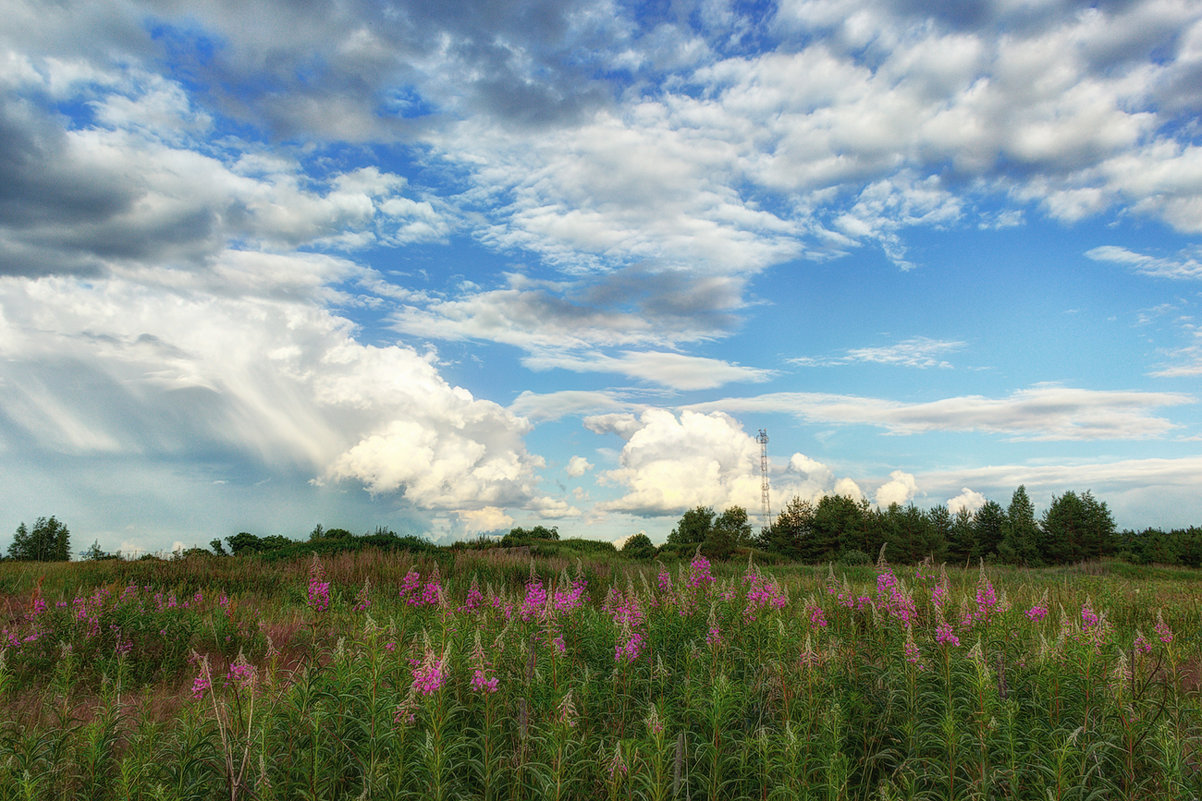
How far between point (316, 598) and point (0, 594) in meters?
11.9

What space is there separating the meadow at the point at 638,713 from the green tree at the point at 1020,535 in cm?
5542

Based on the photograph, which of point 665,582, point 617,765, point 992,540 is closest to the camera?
point 617,765

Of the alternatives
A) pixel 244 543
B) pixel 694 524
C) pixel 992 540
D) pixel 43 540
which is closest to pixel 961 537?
pixel 992 540

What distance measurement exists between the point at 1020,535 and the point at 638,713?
63863 mm

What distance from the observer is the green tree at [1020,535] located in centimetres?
5497

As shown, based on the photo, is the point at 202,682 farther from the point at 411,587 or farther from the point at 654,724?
the point at 654,724

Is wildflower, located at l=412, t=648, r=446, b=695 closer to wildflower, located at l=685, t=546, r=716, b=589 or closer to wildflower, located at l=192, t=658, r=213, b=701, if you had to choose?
wildflower, located at l=192, t=658, r=213, b=701

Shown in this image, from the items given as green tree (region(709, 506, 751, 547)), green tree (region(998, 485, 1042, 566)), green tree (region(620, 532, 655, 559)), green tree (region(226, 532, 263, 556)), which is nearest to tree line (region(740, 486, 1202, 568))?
green tree (region(998, 485, 1042, 566))

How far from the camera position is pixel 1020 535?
56719 mm

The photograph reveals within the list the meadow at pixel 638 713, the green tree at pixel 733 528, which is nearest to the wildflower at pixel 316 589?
the meadow at pixel 638 713

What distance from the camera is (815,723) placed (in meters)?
4.92

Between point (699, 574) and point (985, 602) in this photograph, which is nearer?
point (985, 602)

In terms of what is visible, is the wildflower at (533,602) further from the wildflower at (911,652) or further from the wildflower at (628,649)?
the wildflower at (911,652)

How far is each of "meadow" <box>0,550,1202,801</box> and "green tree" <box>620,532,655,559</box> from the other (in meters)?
25.0
